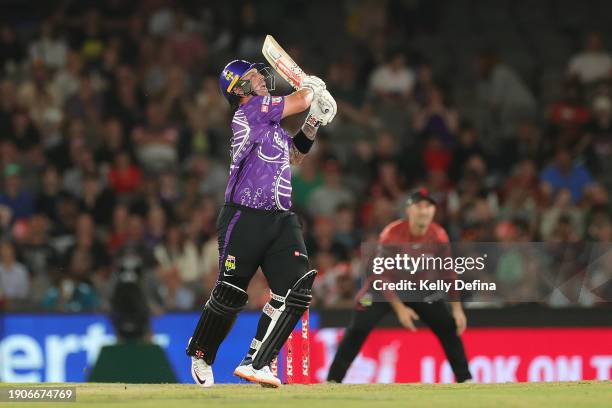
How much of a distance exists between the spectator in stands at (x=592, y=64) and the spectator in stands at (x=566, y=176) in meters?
1.98

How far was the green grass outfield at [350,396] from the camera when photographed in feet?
30.2

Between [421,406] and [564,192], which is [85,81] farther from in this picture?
[421,406]

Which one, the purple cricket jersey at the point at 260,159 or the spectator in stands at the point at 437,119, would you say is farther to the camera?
the spectator in stands at the point at 437,119

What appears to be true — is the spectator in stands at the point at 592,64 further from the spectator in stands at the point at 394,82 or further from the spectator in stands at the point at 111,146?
the spectator in stands at the point at 111,146

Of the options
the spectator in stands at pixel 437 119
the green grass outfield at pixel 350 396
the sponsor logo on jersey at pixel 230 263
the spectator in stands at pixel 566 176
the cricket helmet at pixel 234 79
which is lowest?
the green grass outfield at pixel 350 396

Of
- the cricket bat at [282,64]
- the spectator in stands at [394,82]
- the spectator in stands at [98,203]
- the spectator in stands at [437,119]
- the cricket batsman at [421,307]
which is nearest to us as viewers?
the cricket bat at [282,64]

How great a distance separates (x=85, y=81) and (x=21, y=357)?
521 cm

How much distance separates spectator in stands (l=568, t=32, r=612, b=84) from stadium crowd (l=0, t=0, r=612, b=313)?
0.07ft

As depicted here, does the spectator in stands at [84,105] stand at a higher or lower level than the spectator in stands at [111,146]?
higher

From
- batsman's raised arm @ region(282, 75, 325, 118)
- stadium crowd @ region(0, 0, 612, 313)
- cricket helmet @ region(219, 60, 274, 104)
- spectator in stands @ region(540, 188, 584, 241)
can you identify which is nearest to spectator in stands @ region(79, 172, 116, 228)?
stadium crowd @ region(0, 0, 612, 313)

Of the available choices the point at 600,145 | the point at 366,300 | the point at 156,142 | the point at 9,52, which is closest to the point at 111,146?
the point at 156,142

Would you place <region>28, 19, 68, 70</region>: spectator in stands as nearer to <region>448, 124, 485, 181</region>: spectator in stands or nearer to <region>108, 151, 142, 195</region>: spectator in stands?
<region>108, 151, 142, 195</region>: spectator in stands

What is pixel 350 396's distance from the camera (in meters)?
9.79

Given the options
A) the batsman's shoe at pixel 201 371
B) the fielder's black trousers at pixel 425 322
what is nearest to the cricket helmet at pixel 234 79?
the batsman's shoe at pixel 201 371
